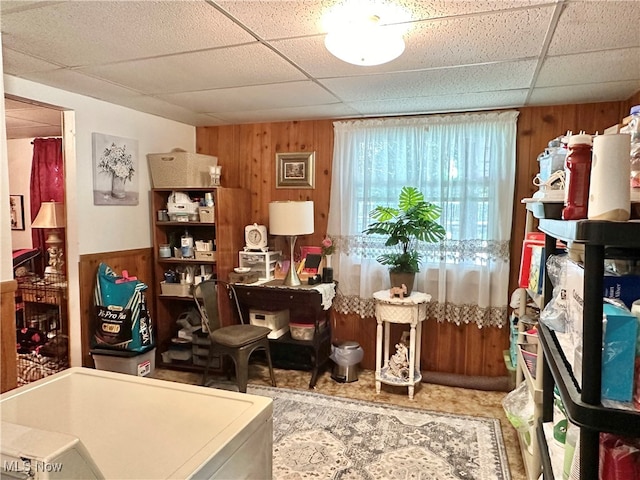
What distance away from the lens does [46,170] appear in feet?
14.7

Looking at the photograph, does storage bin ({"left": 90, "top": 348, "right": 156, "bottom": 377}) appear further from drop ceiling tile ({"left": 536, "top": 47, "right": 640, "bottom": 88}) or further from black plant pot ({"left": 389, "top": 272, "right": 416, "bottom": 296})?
drop ceiling tile ({"left": 536, "top": 47, "right": 640, "bottom": 88})

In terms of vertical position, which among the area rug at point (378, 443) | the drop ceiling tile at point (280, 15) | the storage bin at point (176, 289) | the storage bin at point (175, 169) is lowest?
the area rug at point (378, 443)

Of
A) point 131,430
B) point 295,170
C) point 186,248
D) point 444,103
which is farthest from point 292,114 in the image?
point 131,430

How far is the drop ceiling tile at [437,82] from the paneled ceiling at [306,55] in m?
0.01

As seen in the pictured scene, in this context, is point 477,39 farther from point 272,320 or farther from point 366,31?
point 272,320

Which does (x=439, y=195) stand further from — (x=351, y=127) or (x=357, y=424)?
(x=357, y=424)

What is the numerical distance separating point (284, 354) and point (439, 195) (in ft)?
6.24

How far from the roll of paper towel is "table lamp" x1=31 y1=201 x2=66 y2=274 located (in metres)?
3.46

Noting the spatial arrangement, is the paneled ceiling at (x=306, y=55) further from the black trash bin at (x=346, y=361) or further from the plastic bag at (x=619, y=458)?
the black trash bin at (x=346, y=361)

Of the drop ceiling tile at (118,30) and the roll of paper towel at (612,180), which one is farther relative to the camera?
the drop ceiling tile at (118,30)

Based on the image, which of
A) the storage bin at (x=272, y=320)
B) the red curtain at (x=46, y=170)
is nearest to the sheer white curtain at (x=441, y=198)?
the storage bin at (x=272, y=320)

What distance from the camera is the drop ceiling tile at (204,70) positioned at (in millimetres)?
2119

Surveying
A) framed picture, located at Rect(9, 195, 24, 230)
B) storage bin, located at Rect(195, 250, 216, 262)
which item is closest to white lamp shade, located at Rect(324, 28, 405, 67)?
storage bin, located at Rect(195, 250, 216, 262)

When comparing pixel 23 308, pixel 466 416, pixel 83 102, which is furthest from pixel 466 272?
pixel 23 308
